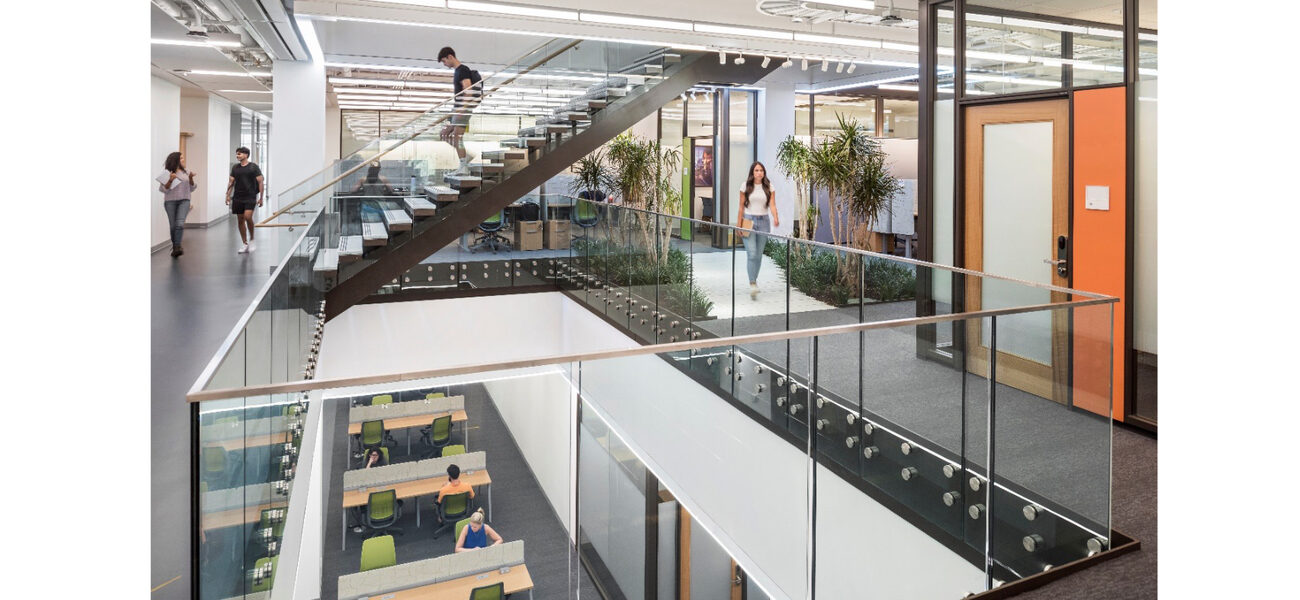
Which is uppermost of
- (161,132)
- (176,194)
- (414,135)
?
(161,132)

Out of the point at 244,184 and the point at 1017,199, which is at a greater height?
the point at 244,184

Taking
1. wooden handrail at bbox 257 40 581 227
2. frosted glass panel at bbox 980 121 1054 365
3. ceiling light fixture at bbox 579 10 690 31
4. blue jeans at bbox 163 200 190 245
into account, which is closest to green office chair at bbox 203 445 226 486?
frosted glass panel at bbox 980 121 1054 365

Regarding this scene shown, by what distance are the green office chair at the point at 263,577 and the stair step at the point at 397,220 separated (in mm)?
6150

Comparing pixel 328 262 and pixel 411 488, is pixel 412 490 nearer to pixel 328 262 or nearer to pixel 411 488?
pixel 411 488

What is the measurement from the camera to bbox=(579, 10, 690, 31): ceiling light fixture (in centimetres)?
870

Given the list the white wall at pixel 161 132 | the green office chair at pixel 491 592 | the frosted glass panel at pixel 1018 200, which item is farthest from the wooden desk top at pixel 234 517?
the white wall at pixel 161 132

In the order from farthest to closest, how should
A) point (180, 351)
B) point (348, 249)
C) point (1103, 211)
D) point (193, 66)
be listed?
point (193, 66), point (348, 249), point (180, 351), point (1103, 211)

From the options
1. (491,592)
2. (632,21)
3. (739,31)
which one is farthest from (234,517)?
(739,31)

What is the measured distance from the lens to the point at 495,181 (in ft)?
28.8

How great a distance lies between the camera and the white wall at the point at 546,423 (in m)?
2.41

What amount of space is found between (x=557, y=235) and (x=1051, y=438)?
9252 millimetres

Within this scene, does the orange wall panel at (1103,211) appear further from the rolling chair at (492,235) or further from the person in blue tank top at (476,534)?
the rolling chair at (492,235)
